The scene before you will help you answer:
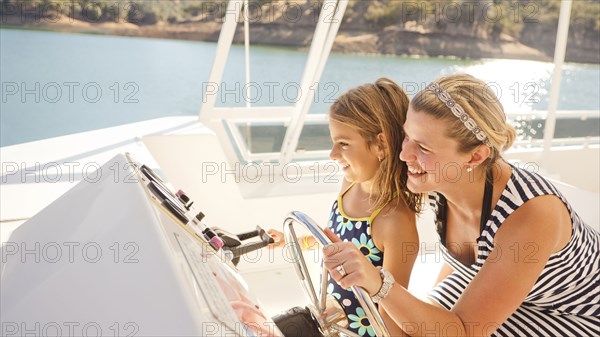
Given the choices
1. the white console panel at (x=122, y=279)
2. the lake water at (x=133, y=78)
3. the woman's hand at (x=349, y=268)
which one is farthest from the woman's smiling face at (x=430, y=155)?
the lake water at (x=133, y=78)

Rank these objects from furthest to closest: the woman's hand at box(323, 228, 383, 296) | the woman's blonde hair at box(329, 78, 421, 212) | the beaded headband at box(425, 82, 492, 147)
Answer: the woman's blonde hair at box(329, 78, 421, 212), the beaded headband at box(425, 82, 492, 147), the woman's hand at box(323, 228, 383, 296)

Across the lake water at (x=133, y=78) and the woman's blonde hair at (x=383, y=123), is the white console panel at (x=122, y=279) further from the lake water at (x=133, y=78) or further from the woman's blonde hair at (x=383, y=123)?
the lake water at (x=133, y=78)

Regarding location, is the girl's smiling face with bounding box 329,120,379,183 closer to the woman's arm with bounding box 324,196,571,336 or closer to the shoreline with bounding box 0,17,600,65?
the woman's arm with bounding box 324,196,571,336

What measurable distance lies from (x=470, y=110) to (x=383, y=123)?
347 millimetres

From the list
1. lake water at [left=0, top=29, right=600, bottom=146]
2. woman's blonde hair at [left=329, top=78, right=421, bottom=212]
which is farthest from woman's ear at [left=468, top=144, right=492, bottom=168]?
lake water at [left=0, top=29, right=600, bottom=146]

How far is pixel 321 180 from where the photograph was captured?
3648mm

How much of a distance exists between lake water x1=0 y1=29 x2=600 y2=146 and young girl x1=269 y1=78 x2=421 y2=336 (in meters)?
1.61

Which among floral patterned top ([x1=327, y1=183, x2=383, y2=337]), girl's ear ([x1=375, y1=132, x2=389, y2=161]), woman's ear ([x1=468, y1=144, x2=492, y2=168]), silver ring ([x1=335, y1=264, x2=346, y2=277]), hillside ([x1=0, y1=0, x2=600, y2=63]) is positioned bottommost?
floral patterned top ([x1=327, y1=183, x2=383, y2=337])

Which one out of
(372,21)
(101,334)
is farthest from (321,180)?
(101,334)

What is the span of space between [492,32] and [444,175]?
16.3 feet

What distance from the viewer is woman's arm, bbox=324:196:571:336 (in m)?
1.34

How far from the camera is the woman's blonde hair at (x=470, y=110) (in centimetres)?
142

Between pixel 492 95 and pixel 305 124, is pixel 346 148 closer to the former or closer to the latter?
pixel 492 95

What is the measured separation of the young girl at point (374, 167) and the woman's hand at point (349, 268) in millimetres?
370
